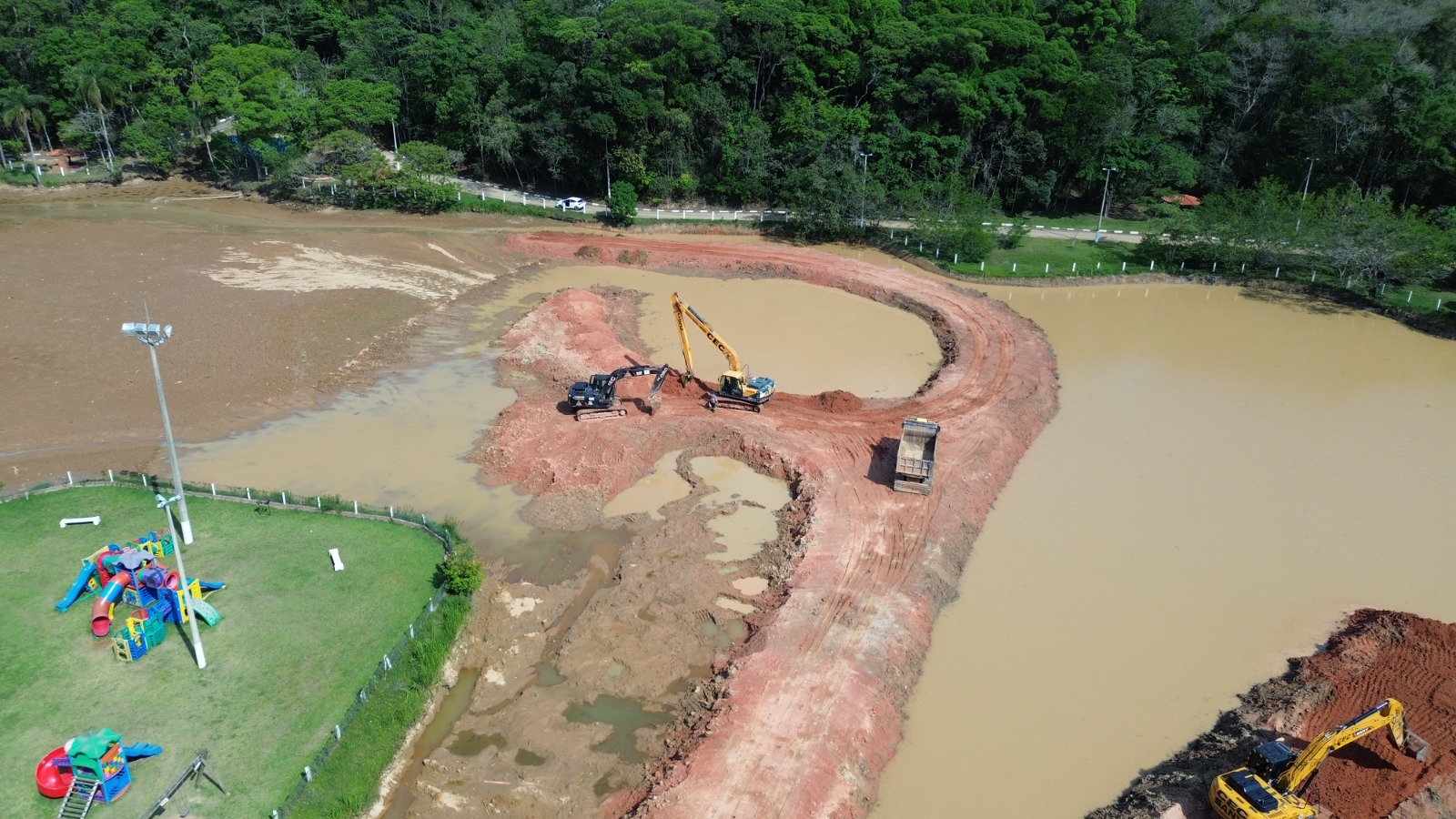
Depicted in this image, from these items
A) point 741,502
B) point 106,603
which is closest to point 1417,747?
point 741,502

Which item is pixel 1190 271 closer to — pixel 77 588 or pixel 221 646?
pixel 221 646

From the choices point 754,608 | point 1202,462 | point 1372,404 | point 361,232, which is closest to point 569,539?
point 754,608

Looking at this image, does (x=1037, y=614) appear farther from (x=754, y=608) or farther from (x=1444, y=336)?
(x=1444, y=336)

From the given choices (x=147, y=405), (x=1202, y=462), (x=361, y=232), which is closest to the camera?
(x=1202, y=462)

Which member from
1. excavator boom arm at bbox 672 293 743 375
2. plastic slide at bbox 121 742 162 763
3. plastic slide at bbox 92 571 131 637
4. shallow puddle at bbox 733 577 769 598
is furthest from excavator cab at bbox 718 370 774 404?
plastic slide at bbox 121 742 162 763

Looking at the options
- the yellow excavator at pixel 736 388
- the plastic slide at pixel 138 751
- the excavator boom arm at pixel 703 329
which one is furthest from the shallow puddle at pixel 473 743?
the excavator boom arm at pixel 703 329

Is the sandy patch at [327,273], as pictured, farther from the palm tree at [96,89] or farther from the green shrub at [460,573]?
the palm tree at [96,89]
